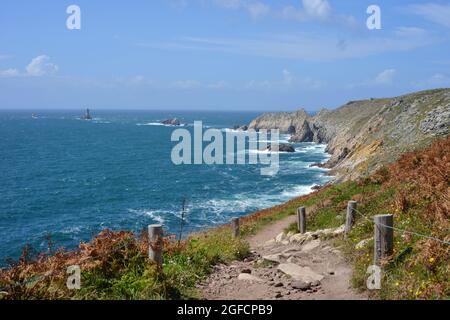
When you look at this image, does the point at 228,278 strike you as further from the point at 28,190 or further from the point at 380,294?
the point at 28,190

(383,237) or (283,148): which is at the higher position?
(383,237)

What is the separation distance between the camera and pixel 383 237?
1005 cm

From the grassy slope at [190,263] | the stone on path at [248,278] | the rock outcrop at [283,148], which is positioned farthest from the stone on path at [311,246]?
the rock outcrop at [283,148]

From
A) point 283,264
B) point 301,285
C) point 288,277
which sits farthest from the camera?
point 283,264

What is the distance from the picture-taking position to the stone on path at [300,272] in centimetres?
1096

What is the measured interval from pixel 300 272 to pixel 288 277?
16.0 inches

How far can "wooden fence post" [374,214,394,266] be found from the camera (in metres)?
9.99

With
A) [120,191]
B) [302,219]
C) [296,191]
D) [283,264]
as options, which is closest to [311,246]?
[283,264]

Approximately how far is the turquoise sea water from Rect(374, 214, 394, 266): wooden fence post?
22044mm

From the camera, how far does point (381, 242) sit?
10055mm

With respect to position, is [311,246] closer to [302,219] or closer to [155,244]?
[302,219]

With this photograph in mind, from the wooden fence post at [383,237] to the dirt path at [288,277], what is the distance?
105 centimetres

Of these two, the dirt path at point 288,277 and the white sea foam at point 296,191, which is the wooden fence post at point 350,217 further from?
the white sea foam at point 296,191

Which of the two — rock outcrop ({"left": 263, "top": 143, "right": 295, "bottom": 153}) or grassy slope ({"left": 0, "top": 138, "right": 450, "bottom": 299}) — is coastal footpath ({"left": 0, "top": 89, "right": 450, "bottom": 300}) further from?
rock outcrop ({"left": 263, "top": 143, "right": 295, "bottom": 153})
